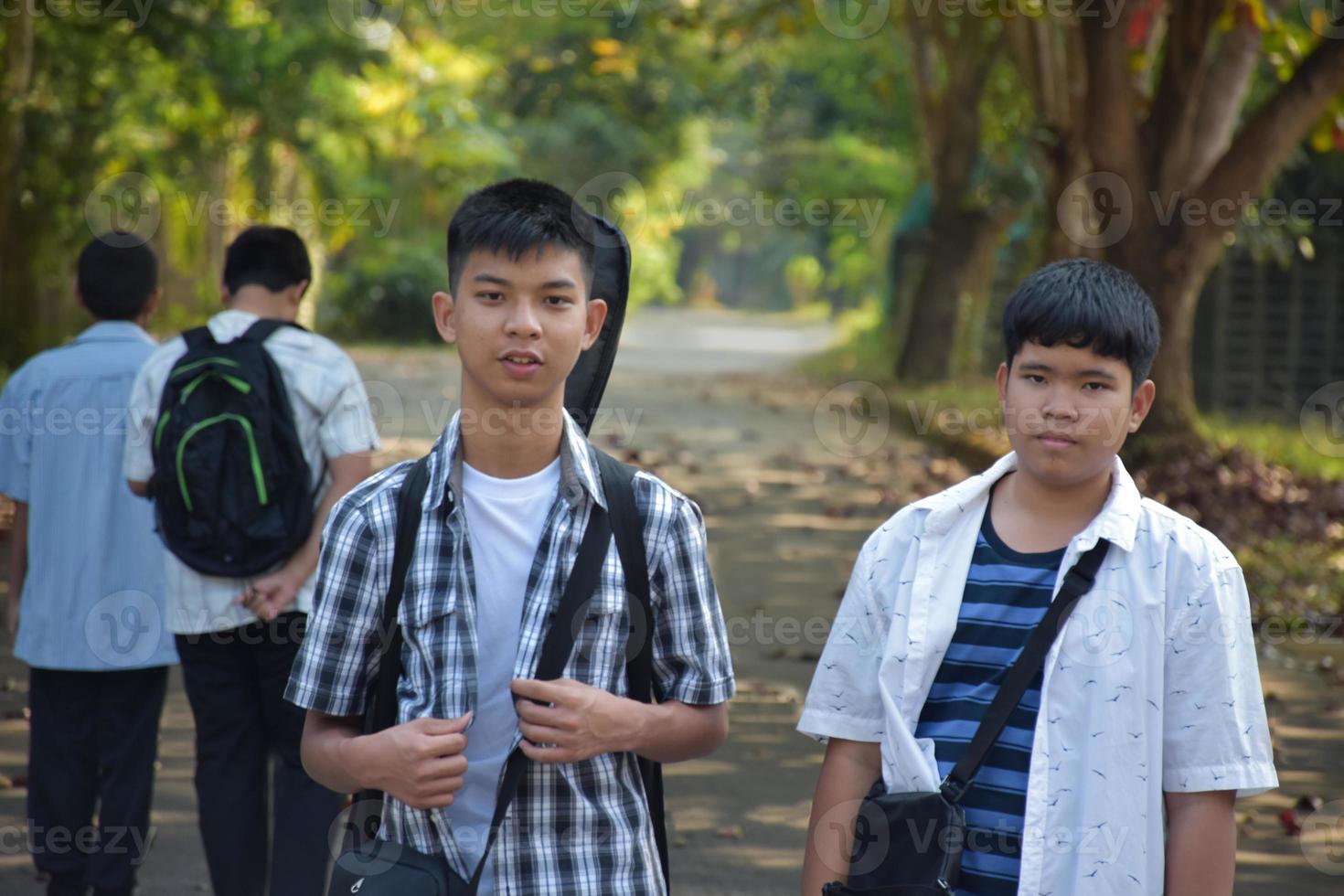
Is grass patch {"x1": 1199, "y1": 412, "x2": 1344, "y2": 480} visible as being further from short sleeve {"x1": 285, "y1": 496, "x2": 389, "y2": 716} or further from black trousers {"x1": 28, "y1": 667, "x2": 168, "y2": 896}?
short sleeve {"x1": 285, "y1": 496, "x2": 389, "y2": 716}

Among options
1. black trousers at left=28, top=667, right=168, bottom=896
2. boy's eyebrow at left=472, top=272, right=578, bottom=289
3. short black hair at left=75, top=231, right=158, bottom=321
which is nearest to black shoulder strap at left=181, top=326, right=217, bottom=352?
short black hair at left=75, top=231, right=158, bottom=321

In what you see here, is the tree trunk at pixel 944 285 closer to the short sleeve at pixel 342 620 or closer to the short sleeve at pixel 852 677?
the short sleeve at pixel 852 677

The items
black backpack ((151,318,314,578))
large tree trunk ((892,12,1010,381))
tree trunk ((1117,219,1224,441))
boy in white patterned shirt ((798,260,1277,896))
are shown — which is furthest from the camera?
large tree trunk ((892,12,1010,381))

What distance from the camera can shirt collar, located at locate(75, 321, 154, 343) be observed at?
4.81 metres

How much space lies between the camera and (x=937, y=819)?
103 inches

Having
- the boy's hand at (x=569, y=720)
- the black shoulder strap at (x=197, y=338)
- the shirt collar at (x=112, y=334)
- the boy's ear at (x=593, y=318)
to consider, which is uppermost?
the shirt collar at (x=112, y=334)

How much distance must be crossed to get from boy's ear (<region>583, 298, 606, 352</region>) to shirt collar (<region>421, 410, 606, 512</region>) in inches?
8.6

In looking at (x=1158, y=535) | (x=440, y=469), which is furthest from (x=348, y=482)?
(x=1158, y=535)

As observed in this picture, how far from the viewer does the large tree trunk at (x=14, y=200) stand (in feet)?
45.8

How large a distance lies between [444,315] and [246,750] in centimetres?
189

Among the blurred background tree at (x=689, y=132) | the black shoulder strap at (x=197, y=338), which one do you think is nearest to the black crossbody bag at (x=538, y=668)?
the black shoulder strap at (x=197, y=338)

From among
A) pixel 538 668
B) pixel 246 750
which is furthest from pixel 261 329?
pixel 538 668

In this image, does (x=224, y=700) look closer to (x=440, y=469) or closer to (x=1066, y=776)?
(x=440, y=469)

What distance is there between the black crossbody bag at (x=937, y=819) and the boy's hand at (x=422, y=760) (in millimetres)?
669
